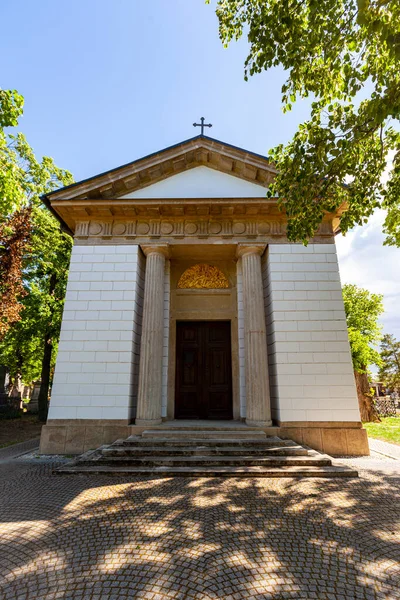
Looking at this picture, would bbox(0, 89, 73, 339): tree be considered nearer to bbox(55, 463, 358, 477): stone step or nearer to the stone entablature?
the stone entablature

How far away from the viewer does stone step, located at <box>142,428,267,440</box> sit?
7793 mm

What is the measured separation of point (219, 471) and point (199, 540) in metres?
2.67

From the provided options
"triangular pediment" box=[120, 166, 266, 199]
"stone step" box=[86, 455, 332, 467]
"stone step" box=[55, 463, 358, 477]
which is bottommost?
"stone step" box=[55, 463, 358, 477]

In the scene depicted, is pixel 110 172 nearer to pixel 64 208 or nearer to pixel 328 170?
pixel 64 208

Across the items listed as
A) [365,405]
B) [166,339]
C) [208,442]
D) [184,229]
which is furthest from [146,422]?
[365,405]

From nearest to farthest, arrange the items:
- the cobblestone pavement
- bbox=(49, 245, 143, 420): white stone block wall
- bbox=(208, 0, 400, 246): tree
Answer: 1. the cobblestone pavement
2. bbox=(208, 0, 400, 246): tree
3. bbox=(49, 245, 143, 420): white stone block wall

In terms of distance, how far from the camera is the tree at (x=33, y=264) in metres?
11.2

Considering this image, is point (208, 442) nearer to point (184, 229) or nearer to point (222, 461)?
point (222, 461)

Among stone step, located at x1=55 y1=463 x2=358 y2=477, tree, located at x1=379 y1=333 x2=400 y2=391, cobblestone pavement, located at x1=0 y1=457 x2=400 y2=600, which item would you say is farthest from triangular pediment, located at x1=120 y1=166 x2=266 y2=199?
tree, located at x1=379 y1=333 x2=400 y2=391

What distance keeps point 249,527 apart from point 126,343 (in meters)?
6.08

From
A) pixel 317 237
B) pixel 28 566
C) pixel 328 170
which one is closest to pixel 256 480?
pixel 28 566

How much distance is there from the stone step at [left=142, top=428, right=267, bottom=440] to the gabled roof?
7556 millimetres

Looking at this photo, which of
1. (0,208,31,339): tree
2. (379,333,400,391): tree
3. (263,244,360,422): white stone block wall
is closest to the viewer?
(263,244,360,422): white stone block wall

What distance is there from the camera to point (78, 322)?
915 centimetres
